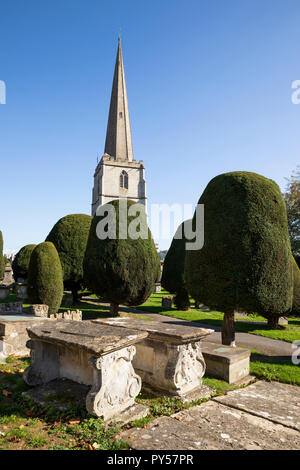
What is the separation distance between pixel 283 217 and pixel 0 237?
19252 millimetres

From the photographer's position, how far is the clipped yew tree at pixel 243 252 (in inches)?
333

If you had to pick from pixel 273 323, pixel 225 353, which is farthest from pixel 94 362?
pixel 273 323

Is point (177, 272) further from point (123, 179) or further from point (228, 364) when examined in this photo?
point (123, 179)

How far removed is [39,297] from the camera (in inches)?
508

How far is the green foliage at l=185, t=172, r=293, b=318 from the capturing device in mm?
8461

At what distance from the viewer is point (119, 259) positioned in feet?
43.5

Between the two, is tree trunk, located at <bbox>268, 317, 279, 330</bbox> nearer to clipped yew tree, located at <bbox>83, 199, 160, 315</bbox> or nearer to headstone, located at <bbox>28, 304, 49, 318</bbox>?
clipped yew tree, located at <bbox>83, 199, 160, 315</bbox>

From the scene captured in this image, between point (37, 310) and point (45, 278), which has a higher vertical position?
Result: point (45, 278)

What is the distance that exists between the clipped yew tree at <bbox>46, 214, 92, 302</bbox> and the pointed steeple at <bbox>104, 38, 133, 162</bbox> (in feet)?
119

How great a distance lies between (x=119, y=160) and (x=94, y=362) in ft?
168

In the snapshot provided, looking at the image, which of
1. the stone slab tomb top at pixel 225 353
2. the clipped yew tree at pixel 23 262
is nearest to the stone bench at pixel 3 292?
the clipped yew tree at pixel 23 262

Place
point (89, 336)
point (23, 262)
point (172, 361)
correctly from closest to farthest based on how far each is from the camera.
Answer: point (89, 336), point (172, 361), point (23, 262)

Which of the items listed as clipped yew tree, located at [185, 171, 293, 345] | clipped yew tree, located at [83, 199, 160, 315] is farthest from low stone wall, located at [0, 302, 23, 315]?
clipped yew tree, located at [185, 171, 293, 345]
